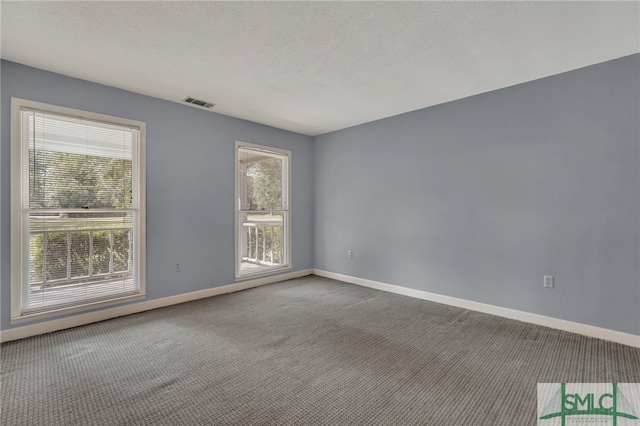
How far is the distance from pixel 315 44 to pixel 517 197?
8.45ft

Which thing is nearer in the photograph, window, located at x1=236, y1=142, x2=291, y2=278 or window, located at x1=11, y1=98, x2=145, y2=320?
window, located at x1=11, y1=98, x2=145, y2=320

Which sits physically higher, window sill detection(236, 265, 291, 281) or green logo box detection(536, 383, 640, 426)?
window sill detection(236, 265, 291, 281)

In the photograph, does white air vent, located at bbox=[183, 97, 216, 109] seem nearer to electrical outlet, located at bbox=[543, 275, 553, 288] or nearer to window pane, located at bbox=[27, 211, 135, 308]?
window pane, located at bbox=[27, 211, 135, 308]

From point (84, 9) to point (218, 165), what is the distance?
2.28m

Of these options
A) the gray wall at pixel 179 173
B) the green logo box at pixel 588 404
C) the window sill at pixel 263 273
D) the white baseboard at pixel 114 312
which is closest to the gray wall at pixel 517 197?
the green logo box at pixel 588 404

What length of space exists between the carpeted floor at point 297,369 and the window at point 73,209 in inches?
16.0

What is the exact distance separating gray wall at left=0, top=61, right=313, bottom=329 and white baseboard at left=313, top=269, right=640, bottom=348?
2265 mm

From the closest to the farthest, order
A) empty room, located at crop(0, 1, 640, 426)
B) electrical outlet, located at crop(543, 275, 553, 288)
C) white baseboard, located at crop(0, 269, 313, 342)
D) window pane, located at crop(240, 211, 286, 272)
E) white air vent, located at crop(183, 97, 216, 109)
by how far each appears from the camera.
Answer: empty room, located at crop(0, 1, 640, 426) → white baseboard, located at crop(0, 269, 313, 342) → electrical outlet, located at crop(543, 275, 553, 288) → white air vent, located at crop(183, 97, 216, 109) → window pane, located at crop(240, 211, 286, 272)

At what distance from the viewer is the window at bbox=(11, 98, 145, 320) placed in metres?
2.72

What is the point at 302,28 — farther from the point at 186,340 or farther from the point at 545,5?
the point at 186,340

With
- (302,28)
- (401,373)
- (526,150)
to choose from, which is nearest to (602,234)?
(526,150)

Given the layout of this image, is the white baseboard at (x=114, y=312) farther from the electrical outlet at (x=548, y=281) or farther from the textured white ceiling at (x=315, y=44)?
the electrical outlet at (x=548, y=281)

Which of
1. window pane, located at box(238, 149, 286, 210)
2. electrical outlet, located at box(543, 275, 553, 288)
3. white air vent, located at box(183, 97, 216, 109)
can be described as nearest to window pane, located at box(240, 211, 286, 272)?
window pane, located at box(238, 149, 286, 210)

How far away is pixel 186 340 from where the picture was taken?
8.86 ft
